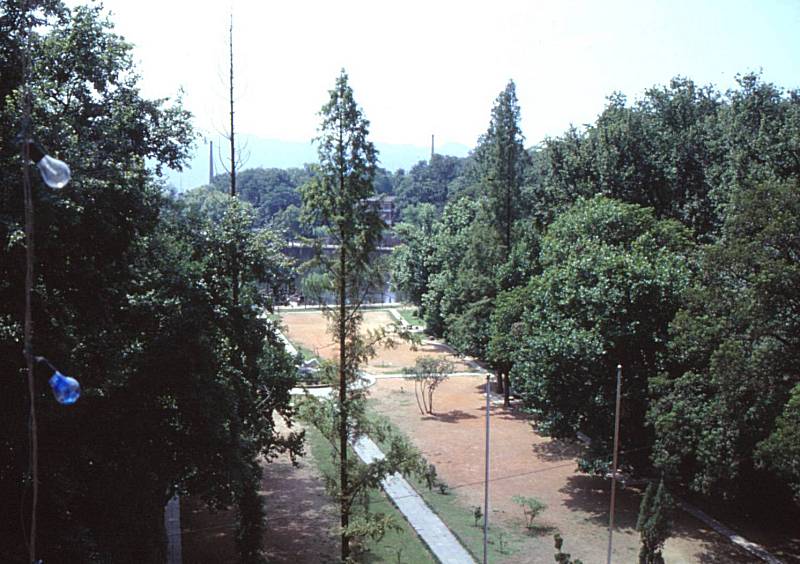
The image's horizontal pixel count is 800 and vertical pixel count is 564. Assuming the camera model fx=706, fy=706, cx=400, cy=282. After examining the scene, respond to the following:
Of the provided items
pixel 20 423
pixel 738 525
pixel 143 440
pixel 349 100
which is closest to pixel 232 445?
pixel 143 440

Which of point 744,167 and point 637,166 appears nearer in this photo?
point 744,167

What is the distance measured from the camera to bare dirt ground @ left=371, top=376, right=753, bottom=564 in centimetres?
1597

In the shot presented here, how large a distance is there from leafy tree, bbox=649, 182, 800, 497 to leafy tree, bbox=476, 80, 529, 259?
13.6 metres

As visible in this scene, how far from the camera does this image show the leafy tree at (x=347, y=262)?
11.8 m

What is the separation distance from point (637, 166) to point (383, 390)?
47.2 ft

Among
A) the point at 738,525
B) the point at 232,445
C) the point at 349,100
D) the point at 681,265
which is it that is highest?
the point at 349,100

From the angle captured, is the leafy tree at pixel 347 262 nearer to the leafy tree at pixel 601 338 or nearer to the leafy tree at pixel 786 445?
the leafy tree at pixel 786 445

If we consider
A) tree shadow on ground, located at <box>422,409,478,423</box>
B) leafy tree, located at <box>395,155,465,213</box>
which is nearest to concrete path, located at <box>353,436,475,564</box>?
tree shadow on ground, located at <box>422,409,478,423</box>

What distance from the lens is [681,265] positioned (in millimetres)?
19062

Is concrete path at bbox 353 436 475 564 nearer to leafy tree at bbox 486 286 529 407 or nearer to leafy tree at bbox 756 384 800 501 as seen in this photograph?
leafy tree at bbox 486 286 529 407

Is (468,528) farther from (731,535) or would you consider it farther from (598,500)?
(731,535)

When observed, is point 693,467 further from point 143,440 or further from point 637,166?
point 637,166

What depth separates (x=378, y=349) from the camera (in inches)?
1212

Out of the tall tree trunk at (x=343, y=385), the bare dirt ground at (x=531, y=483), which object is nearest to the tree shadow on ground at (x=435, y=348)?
the bare dirt ground at (x=531, y=483)
